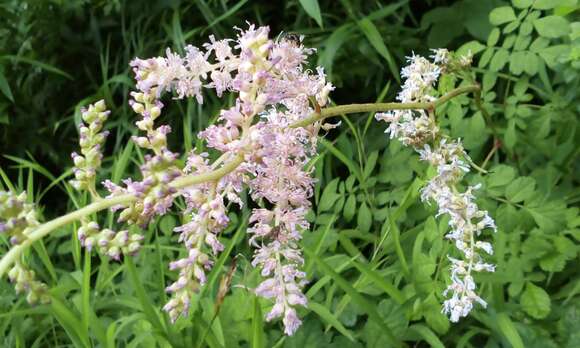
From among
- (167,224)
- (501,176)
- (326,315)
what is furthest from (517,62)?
(167,224)

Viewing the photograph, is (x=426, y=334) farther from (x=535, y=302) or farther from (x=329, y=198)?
(x=329, y=198)

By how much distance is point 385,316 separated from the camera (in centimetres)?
132

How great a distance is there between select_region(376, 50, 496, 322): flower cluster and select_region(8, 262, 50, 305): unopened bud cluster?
20.9 inches

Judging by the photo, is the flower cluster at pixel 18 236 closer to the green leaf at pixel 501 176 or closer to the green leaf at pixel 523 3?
the green leaf at pixel 501 176

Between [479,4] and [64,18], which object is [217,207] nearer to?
[479,4]

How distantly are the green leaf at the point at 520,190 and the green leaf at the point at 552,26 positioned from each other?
34 cm

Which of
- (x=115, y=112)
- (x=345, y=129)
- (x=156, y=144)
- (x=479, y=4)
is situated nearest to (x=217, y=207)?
(x=156, y=144)

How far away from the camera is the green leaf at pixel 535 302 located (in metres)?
1.26

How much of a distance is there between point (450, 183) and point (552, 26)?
66cm

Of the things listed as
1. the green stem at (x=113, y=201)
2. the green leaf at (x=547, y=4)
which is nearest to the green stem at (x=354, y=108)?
the green stem at (x=113, y=201)

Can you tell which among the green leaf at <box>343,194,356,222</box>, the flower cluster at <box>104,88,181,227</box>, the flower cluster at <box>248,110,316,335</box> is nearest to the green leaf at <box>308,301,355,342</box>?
the green leaf at <box>343,194,356,222</box>

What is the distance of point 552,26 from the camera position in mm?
1450

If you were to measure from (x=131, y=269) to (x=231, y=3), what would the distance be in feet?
4.54

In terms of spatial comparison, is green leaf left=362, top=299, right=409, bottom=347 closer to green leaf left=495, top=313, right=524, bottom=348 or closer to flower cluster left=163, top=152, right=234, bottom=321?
green leaf left=495, top=313, right=524, bottom=348
